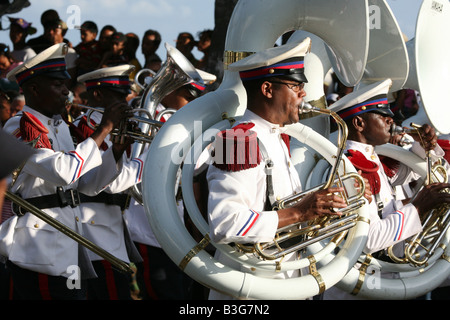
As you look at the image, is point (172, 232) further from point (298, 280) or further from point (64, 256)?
point (64, 256)

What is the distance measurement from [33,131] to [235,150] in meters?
1.58

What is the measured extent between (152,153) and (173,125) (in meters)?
0.18

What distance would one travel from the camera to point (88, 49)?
916cm

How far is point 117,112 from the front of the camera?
4.37 m

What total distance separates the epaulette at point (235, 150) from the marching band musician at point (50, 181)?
1.23 meters

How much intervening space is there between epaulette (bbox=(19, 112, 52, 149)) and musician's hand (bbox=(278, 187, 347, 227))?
1.68 m

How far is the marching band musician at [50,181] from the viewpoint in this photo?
13.9ft

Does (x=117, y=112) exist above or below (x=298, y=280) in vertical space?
above

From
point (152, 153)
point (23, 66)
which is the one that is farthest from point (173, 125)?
point (23, 66)

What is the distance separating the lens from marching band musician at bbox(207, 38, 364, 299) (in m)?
3.20

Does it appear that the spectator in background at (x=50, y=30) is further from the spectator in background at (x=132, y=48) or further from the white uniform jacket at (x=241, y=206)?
the white uniform jacket at (x=241, y=206)

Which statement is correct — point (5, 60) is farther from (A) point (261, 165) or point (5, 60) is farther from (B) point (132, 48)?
(A) point (261, 165)

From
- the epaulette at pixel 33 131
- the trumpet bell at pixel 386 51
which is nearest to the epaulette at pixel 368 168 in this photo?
the trumpet bell at pixel 386 51
